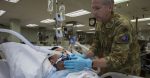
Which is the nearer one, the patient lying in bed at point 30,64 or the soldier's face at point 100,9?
the patient lying in bed at point 30,64

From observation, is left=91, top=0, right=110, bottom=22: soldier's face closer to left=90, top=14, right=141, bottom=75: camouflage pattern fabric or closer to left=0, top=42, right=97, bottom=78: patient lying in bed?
left=90, top=14, right=141, bottom=75: camouflage pattern fabric

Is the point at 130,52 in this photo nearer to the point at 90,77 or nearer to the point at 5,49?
the point at 90,77

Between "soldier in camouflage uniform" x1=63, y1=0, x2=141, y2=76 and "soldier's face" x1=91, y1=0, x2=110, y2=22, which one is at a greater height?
"soldier's face" x1=91, y1=0, x2=110, y2=22

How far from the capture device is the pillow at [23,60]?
1441mm

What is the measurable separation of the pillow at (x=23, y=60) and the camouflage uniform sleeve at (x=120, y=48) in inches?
17.9

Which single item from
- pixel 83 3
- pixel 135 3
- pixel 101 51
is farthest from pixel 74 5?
pixel 101 51

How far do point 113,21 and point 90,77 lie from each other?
0.54 metres

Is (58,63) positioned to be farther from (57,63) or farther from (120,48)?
(120,48)

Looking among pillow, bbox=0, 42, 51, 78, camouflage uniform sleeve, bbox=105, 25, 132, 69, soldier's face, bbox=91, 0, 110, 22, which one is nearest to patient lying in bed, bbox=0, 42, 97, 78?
pillow, bbox=0, 42, 51, 78

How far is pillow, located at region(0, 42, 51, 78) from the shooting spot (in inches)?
56.7

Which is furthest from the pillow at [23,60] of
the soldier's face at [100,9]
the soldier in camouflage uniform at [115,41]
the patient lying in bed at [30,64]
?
the soldier's face at [100,9]

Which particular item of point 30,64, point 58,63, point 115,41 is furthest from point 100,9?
point 30,64

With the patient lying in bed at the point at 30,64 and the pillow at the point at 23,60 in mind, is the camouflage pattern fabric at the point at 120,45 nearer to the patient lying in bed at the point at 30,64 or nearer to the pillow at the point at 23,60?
the patient lying in bed at the point at 30,64

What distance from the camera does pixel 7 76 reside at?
5.53ft
